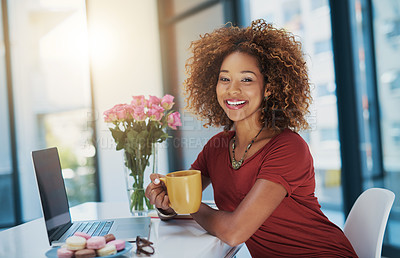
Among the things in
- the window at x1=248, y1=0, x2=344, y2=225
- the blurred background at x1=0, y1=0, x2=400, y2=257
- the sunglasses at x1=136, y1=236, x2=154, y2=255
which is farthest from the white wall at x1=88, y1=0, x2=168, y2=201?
the sunglasses at x1=136, y1=236, x2=154, y2=255

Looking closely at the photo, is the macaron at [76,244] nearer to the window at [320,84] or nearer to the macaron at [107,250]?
the macaron at [107,250]

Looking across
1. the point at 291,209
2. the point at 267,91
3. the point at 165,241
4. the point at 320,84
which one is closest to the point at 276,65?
the point at 267,91

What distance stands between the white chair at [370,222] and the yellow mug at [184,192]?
0.59m

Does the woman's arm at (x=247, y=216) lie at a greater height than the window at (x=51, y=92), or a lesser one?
lesser

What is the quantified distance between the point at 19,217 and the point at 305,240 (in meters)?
3.34

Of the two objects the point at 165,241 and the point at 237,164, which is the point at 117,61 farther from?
the point at 165,241

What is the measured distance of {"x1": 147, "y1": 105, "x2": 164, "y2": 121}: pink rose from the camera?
4.43 feet

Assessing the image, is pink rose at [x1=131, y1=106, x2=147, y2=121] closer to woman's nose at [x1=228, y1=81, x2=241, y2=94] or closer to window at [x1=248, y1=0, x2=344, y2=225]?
woman's nose at [x1=228, y1=81, x2=241, y2=94]

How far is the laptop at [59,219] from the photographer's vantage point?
1027mm

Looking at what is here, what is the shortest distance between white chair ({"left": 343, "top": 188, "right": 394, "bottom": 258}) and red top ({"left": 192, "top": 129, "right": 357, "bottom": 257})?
0.06 meters

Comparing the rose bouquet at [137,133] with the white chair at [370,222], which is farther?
the rose bouquet at [137,133]

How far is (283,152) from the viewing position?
117 cm

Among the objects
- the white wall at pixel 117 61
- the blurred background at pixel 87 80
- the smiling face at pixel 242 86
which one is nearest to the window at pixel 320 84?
the blurred background at pixel 87 80

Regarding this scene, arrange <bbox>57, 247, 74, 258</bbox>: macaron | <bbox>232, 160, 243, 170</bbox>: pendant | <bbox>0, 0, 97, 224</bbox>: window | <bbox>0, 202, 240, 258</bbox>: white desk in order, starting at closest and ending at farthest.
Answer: <bbox>57, 247, 74, 258</bbox>: macaron, <bbox>0, 202, 240, 258</bbox>: white desk, <bbox>232, 160, 243, 170</bbox>: pendant, <bbox>0, 0, 97, 224</bbox>: window
